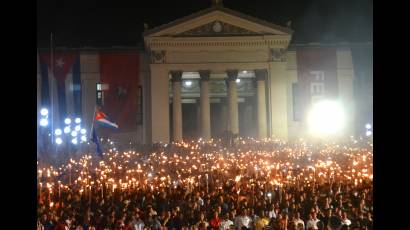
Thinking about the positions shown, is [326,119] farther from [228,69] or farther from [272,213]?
[272,213]

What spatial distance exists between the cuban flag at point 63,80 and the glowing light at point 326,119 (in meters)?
18.5

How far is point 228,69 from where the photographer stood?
44.3m

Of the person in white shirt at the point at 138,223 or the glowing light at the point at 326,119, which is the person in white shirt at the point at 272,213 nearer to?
the person in white shirt at the point at 138,223

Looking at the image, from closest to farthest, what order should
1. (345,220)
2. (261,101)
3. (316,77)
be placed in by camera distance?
(345,220)
(316,77)
(261,101)

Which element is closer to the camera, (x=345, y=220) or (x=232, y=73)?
(x=345, y=220)

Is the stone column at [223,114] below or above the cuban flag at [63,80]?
below

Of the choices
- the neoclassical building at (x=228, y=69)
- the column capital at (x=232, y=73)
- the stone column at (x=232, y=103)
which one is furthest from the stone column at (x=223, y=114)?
the column capital at (x=232, y=73)

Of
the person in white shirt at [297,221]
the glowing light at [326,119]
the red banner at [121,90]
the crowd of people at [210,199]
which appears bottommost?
the person in white shirt at [297,221]

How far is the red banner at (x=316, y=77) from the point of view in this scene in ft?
136

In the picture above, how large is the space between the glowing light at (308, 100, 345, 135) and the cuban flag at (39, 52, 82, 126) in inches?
727

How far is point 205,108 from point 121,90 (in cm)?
743

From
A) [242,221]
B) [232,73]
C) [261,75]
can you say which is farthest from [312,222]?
[261,75]
